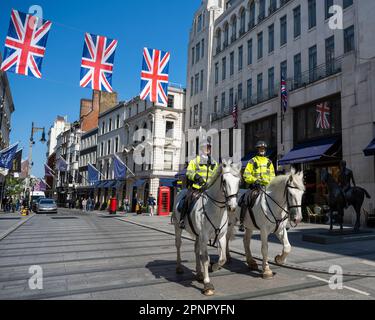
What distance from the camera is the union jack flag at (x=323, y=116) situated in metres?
20.8

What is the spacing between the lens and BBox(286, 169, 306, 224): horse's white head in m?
5.67

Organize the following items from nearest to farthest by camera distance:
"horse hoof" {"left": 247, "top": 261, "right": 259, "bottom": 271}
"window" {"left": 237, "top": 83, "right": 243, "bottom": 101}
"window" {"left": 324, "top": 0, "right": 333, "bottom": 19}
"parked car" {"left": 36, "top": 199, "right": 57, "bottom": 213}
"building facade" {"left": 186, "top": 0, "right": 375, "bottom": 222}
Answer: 1. "horse hoof" {"left": 247, "top": 261, "right": 259, "bottom": 271}
2. "building facade" {"left": 186, "top": 0, "right": 375, "bottom": 222}
3. "window" {"left": 324, "top": 0, "right": 333, "bottom": 19}
4. "window" {"left": 237, "top": 83, "right": 243, "bottom": 101}
5. "parked car" {"left": 36, "top": 199, "right": 57, "bottom": 213}

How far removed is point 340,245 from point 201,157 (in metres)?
7.25

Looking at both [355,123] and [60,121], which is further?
[60,121]

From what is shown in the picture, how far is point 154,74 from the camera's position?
18.6 metres

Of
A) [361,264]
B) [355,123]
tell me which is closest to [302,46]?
[355,123]

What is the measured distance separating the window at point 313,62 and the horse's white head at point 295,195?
62.2 feet

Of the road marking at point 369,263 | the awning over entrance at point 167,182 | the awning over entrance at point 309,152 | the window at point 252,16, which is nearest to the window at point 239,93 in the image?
the window at point 252,16

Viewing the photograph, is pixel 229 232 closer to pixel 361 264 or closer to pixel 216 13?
pixel 361 264

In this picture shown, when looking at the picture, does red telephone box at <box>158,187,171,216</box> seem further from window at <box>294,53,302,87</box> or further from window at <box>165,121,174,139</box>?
window at <box>294,53,302,87</box>

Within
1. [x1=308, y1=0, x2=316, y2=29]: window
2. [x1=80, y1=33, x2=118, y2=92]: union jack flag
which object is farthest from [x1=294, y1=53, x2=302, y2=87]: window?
[x1=80, y1=33, x2=118, y2=92]: union jack flag

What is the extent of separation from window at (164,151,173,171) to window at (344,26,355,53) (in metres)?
26.1

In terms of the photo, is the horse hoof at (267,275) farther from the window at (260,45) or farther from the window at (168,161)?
the window at (168,161)
